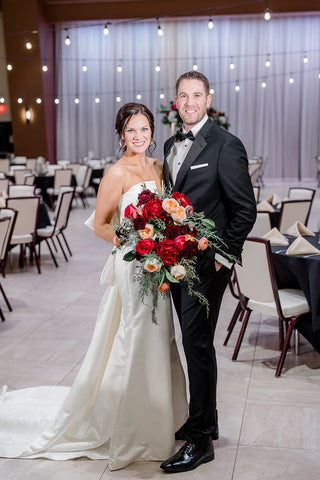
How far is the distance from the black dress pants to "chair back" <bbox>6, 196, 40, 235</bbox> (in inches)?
176

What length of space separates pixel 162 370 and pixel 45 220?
5.19 meters

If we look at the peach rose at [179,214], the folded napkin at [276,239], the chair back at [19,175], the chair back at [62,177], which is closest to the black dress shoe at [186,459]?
the peach rose at [179,214]

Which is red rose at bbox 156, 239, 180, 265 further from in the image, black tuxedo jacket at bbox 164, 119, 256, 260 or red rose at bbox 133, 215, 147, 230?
black tuxedo jacket at bbox 164, 119, 256, 260

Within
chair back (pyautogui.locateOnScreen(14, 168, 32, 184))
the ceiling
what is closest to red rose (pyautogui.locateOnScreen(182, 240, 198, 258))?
chair back (pyautogui.locateOnScreen(14, 168, 32, 184))

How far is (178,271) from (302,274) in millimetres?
1899

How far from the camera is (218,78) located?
64.8ft

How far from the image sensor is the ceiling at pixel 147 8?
17719 mm

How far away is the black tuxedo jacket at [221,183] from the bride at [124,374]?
0.24 metres

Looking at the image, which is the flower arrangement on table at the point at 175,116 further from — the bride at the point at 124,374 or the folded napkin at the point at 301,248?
the bride at the point at 124,374

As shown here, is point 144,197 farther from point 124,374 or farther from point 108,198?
point 124,374

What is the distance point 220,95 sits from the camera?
64.8 ft

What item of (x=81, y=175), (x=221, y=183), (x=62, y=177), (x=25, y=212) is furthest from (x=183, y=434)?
(x=81, y=175)

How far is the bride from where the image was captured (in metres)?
2.86

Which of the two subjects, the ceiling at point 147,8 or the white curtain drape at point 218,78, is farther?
the white curtain drape at point 218,78
